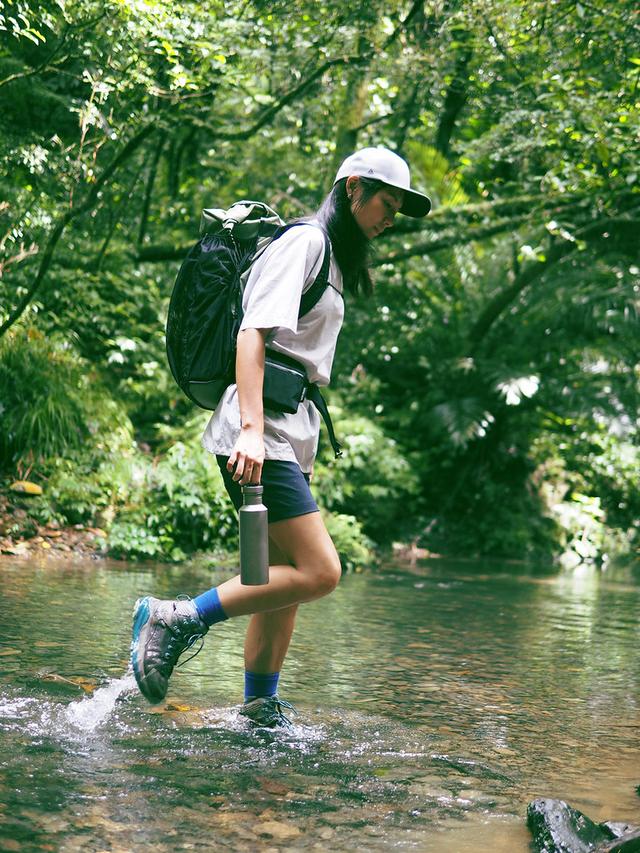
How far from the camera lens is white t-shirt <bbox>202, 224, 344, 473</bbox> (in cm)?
310

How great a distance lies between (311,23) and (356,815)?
28.7ft

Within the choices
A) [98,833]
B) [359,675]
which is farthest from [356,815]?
[359,675]

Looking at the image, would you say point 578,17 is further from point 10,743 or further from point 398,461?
point 10,743

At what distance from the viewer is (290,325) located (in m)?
3.08

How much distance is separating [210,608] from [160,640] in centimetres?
20

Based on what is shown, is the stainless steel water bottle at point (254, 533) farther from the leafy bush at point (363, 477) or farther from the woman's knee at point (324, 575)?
the leafy bush at point (363, 477)

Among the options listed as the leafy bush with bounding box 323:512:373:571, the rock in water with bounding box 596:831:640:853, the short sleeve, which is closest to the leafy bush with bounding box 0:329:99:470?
the leafy bush with bounding box 323:512:373:571

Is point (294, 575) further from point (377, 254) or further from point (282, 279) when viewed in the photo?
point (377, 254)

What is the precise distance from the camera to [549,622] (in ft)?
21.4

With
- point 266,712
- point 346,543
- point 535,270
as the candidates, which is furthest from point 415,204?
→ point 535,270

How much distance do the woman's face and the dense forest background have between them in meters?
4.63

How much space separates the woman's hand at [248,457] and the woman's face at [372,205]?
35.1 inches

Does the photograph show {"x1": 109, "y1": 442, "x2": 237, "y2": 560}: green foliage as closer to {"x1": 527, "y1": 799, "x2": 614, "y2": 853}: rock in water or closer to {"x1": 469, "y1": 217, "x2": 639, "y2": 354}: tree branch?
{"x1": 469, "y1": 217, "x2": 639, "y2": 354}: tree branch

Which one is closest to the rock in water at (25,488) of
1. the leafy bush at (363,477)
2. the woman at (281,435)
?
the leafy bush at (363,477)
